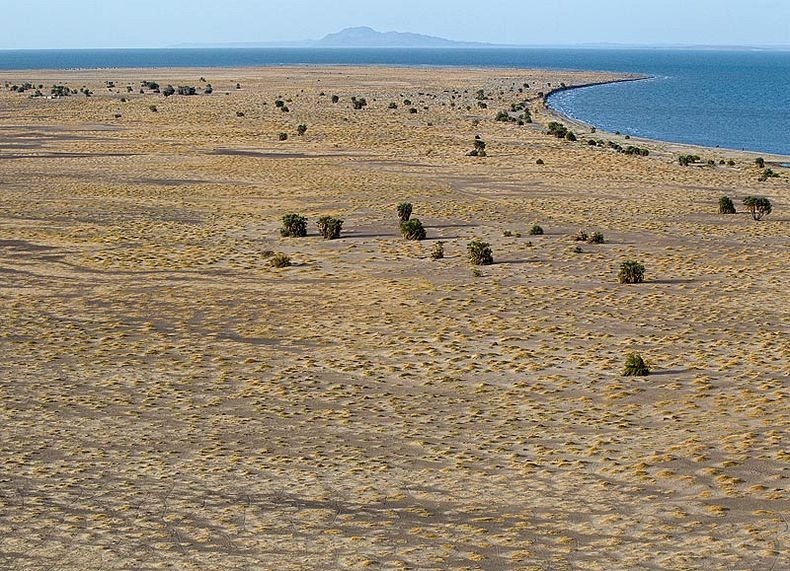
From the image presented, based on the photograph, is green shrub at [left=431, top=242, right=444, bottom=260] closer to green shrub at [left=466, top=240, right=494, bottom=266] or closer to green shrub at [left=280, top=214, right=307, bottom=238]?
green shrub at [left=466, top=240, right=494, bottom=266]

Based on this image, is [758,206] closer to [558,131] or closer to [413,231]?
[413,231]

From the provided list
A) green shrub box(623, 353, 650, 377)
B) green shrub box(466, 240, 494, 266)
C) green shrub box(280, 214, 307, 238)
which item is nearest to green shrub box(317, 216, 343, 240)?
green shrub box(280, 214, 307, 238)

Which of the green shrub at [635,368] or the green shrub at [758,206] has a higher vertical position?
the green shrub at [758,206]

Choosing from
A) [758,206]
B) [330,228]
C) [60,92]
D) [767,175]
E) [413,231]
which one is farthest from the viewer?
[60,92]

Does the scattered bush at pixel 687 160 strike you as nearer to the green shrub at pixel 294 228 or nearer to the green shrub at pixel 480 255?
the green shrub at pixel 294 228

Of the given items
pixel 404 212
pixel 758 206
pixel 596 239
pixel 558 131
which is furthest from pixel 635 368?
pixel 558 131

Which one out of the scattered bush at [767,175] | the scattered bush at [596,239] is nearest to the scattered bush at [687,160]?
the scattered bush at [767,175]
